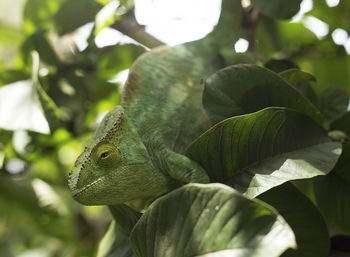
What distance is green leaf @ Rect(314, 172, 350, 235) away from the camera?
2.25ft

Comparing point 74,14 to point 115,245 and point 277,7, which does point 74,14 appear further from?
point 115,245

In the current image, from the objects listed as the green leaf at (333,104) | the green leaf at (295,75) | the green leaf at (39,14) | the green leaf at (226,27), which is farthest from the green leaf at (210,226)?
the green leaf at (39,14)

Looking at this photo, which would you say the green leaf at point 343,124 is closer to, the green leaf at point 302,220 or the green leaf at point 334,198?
the green leaf at point 334,198

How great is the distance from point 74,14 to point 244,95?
2.35ft

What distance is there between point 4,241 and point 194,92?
162 centimetres

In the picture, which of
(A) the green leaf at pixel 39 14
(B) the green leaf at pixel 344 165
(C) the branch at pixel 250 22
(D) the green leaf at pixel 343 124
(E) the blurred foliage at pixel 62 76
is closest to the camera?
(B) the green leaf at pixel 344 165

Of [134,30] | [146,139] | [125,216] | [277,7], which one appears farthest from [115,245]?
[134,30]

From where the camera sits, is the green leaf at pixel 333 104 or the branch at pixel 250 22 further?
the branch at pixel 250 22

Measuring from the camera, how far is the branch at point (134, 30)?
1164 millimetres

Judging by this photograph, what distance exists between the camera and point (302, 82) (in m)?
0.80

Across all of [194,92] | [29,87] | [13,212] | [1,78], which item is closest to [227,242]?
[194,92]

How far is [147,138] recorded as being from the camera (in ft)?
2.34

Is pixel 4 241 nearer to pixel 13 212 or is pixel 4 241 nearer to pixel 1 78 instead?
pixel 13 212

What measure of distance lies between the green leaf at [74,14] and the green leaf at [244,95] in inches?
24.0
